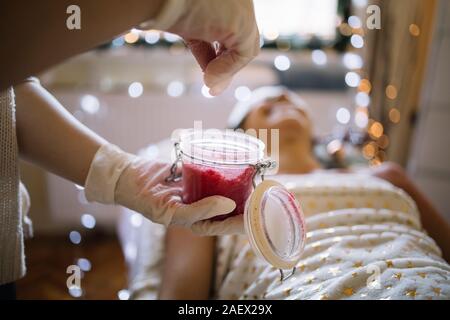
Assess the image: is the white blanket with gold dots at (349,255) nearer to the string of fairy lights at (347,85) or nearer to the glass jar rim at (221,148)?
the glass jar rim at (221,148)

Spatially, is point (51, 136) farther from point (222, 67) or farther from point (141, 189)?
point (222, 67)

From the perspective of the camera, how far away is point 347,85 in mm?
2678

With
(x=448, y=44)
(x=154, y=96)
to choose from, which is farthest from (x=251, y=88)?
(x=448, y=44)

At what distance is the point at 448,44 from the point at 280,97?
1.02 m

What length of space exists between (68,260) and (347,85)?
1.93 metres

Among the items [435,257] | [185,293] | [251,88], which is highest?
[251,88]

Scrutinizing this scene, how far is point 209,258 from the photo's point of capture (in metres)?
1.24

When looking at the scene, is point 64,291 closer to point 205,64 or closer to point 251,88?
point 205,64

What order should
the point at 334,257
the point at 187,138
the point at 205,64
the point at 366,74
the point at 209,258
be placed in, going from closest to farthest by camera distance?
the point at 205,64 < the point at 187,138 < the point at 334,257 < the point at 209,258 < the point at 366,74

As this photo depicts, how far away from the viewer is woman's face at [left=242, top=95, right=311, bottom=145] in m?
1.71

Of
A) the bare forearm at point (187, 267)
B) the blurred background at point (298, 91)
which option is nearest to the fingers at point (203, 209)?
the bare forearm at point (187, 267)

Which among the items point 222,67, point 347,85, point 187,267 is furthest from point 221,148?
point 347,85

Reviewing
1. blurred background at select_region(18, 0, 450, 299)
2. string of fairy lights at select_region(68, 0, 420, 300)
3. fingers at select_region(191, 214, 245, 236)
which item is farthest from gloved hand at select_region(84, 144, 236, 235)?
string of fairy lights at select_region(68, 0, 420, 300)

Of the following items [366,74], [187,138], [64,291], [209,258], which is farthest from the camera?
[366,74]
